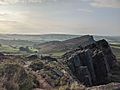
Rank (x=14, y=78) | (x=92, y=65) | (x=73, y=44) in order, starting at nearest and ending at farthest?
(x=14, y=78), (x=92, y=65), (x=73, y=44)

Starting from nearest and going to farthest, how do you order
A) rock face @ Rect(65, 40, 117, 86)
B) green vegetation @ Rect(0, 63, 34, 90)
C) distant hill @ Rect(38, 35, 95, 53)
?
green vegetation @ Rect(0, 63, 34, 90)
rock face @ Rect(65, 40, 117, 86)
distant hill @ Rect(38, 35, 95, 53)

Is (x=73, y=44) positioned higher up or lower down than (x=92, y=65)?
lower down

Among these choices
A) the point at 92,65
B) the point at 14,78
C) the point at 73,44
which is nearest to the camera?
the point at 14,78

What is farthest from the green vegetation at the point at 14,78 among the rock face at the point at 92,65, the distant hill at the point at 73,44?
the distant hill at the point at 73,44

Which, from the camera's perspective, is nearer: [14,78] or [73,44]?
[14,78]

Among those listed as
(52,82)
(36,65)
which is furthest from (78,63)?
(52,82)

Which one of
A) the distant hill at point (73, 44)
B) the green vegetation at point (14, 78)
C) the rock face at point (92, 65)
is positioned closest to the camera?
the green vegetation at point (14, 78)

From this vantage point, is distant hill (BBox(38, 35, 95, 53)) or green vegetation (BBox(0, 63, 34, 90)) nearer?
green vegetation (BBox(0, 63, 34, 90))

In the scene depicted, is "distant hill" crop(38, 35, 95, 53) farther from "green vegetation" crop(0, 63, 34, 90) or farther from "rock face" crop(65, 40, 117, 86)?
"green vegetation" crop(0, 63, 34, 90)

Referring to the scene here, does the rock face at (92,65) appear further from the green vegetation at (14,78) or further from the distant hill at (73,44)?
the distant hill at (73,44)

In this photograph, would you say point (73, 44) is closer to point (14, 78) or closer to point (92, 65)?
point (92, 65)

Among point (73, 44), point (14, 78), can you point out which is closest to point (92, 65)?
point (14, 78)

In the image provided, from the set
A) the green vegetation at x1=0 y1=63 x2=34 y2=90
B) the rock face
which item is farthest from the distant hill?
the green vegetation at x1=0 y1=63 x2=34 y2=90

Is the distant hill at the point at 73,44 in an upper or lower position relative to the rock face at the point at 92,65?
lower
